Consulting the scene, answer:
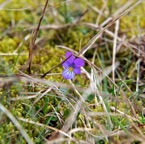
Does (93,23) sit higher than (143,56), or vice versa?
(93,23)

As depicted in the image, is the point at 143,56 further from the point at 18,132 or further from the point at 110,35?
the point at 18,132

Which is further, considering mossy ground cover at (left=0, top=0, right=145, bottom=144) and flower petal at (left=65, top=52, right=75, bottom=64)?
flower petal at (left=65, top=52, right=75, bottom=64)

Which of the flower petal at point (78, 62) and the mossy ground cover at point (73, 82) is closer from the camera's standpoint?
the mossy ground cover at point (73, 82)

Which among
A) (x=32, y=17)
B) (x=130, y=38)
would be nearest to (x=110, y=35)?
(x=130, y=38)

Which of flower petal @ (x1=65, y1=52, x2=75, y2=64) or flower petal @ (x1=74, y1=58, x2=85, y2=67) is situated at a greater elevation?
flower petal @ (x1=65, y1=52, x2=75, y2=64)

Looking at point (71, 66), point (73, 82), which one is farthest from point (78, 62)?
point (73, 82)

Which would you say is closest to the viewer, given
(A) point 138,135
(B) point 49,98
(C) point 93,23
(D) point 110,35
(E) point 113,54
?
(A) point 138,135
